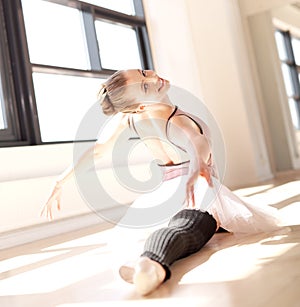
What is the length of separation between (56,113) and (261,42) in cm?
301

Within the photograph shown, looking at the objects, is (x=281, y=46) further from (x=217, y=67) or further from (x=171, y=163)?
(x=171, y=163)

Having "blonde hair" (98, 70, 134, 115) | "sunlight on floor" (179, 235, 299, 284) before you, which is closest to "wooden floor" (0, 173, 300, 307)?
"sunlight on floor" (179, 235, 299, 284)

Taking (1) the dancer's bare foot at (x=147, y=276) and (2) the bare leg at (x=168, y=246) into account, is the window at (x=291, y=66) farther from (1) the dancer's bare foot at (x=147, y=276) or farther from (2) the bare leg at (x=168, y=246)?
(1) the dancer's bare foot at (x=147, y=276)

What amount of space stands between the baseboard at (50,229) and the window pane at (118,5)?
1.92m

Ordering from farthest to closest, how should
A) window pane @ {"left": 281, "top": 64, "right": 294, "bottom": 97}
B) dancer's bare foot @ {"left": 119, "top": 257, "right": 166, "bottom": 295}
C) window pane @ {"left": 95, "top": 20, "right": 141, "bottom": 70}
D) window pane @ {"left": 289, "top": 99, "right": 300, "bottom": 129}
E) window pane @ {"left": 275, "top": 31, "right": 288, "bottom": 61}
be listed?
window pane @ {"left": 289, "top": 99, "right": 300, "bottom": 129} < window pane @ {"left": 281, "top": 64, "right": 294, "bottom": 97} < window pane @ {"left": 275, "top": 31, "right": 288, "bottom": 61} < window pane @ {"left": 95, "top": 20, "right": 141, "bottom": 70} < dancer's bare foot @ {"left": 119, "top": 257, "right": 166, "bottom": 295}

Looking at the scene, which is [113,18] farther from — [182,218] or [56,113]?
[182,218]

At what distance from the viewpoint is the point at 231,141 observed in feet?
17.1

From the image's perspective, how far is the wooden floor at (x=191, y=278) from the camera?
898 millimetres

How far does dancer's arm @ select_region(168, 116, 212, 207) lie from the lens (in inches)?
42.8

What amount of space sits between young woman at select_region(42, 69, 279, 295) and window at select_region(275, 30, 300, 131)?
5022 mm

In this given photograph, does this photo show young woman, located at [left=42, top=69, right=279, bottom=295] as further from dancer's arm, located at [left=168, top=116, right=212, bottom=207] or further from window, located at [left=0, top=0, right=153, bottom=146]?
window, located at [left=0, top=0, right=153, bottom=146]

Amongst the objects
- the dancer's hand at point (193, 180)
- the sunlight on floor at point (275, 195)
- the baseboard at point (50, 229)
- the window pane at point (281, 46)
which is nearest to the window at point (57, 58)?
the baseboard at point (50, 229)

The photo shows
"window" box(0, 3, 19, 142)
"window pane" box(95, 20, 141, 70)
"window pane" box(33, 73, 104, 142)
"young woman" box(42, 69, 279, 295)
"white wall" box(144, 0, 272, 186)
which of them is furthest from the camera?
"white wall" box(144, 0, 272, 186)

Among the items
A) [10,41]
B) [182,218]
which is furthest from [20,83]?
[182,218]
